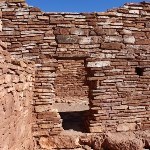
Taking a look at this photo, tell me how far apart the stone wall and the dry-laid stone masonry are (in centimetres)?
47

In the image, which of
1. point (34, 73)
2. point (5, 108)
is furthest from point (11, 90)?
point (34, 73)

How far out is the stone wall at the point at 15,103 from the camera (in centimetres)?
340

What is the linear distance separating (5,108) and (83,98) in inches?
297

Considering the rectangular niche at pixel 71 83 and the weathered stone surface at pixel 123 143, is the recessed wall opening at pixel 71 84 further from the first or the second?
the weathered stone surface at pixel 123 143

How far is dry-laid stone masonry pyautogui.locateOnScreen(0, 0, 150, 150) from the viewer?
561cm

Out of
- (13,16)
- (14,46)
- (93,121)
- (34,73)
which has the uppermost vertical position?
(13,16)

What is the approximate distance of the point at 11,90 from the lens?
3.71 meters

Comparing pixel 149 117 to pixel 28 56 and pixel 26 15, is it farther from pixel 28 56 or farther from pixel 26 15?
pixel 26 15

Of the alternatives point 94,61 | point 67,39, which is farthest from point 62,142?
point 67,39

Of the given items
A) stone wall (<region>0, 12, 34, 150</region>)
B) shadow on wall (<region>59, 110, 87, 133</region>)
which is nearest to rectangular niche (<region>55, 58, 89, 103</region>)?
shadow on wall (<region>59, 110, 87, 133</region>)

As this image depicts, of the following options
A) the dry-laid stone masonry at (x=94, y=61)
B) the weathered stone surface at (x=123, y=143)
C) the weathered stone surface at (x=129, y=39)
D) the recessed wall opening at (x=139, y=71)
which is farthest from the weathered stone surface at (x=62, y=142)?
the weathered stone surface at (x=129, y=39)

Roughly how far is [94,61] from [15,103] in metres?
2.25

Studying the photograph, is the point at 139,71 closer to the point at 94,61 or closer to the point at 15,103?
the point at 94,61

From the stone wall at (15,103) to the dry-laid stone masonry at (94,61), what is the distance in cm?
47
